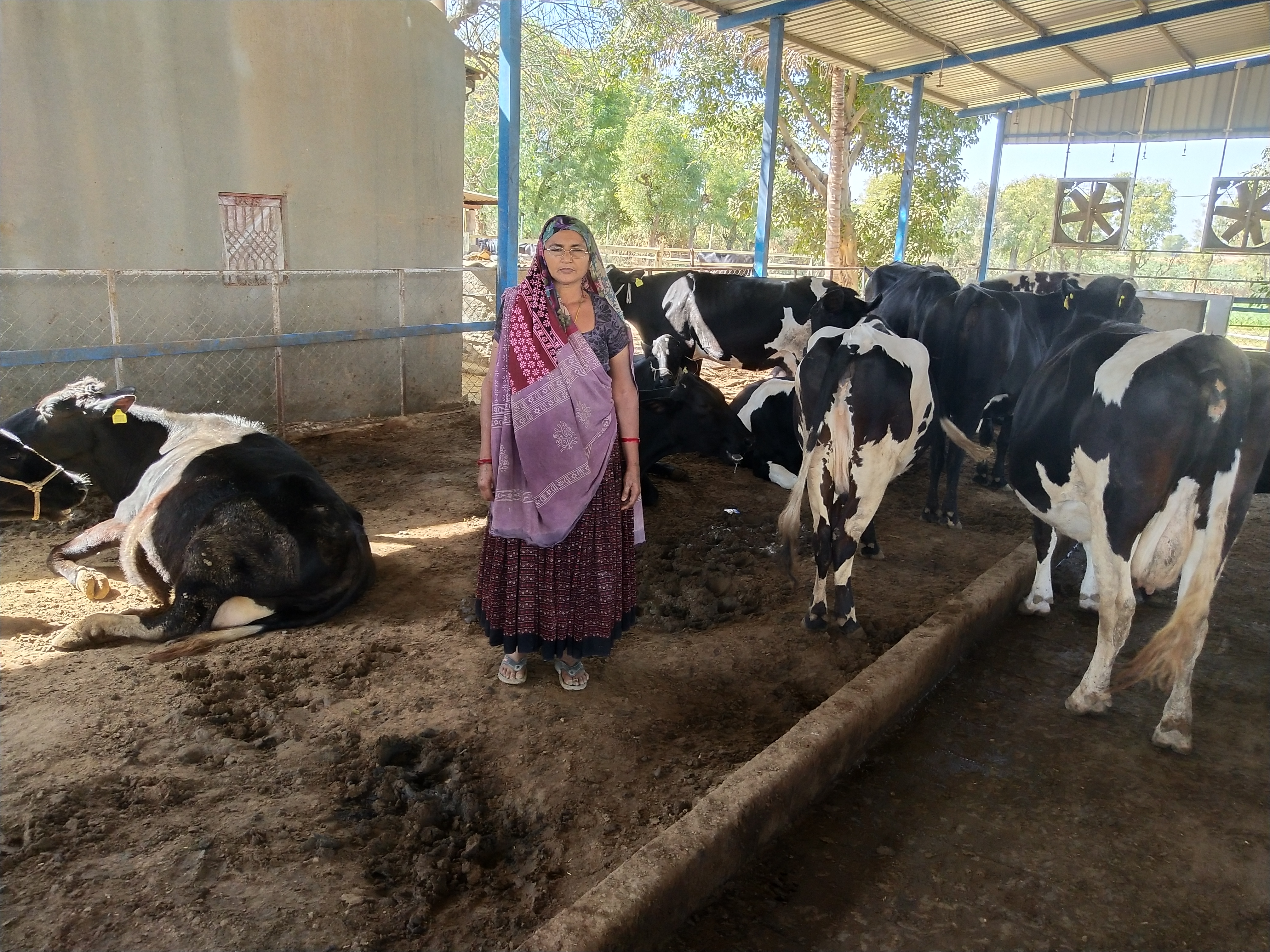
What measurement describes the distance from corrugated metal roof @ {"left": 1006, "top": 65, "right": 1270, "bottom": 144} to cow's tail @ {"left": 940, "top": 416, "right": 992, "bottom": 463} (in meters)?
13.4

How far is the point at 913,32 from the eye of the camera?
36.5 ft

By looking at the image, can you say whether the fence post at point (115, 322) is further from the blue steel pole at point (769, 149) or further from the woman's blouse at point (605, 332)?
the blue steel pole at point (769, 149)

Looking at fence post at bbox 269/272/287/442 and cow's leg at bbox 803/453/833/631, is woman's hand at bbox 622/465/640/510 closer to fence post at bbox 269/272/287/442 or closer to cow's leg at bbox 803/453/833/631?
cow's leg at bbox 803/453/833/631

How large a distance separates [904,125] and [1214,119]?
5911 mm

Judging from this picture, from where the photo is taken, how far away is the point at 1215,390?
3.00m

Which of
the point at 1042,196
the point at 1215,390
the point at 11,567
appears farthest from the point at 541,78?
the point at 1042,196

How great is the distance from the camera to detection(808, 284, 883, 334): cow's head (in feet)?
21.8

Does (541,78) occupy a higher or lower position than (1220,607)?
higher

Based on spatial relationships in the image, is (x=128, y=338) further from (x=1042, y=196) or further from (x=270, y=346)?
(x=1042, y=196)

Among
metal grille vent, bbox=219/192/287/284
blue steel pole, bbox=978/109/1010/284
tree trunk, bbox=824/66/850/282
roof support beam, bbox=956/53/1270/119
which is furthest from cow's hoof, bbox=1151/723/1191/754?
roof support beam, bbox=956/53/1270/119

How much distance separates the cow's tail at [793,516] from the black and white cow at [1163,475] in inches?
44.6

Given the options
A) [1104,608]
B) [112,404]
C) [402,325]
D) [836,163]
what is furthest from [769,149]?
[1104,608]

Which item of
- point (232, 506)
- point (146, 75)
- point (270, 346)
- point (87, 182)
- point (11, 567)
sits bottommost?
point (11, 567)

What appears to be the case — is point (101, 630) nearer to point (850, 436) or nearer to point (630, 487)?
point (630, 487)
